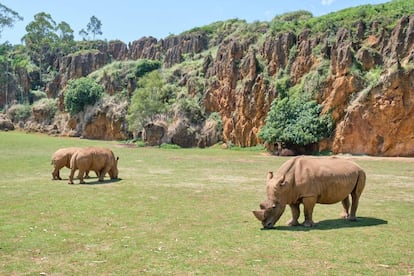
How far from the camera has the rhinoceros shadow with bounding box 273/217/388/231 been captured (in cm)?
1083

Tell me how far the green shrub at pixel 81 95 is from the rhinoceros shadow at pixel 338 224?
197 feet

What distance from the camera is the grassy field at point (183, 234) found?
7.68 meters

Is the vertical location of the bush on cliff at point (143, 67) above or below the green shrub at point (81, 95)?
above

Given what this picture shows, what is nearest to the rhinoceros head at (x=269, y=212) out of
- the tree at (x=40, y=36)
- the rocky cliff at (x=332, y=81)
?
the rocky cliff at (x=332, y=81)

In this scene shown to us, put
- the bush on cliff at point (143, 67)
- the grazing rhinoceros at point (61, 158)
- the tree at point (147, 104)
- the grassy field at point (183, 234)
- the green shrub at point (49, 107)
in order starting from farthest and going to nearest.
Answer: the green shrub at point (49, 107) < the bush on cliff at point (143, 67) < the tree at point (147, 104) < the grazing rhinoceros at point (61, 158) < the grassy field at point (183, 234)

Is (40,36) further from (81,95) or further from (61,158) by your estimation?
(61,158)

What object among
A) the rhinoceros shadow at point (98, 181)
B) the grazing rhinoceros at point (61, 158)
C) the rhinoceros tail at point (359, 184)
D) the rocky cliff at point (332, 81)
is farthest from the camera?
the rocky cliff at point (332, 81)

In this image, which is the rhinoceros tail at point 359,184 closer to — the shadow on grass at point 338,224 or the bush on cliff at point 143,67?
the shadow on grass at point 338,224

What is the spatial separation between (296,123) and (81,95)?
127ft

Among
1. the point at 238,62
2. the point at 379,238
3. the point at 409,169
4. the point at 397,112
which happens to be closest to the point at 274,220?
the point at 379,238

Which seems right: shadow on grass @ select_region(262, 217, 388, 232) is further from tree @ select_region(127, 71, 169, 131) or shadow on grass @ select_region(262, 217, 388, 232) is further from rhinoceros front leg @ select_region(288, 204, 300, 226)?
tree @ select_region(127, 71, 169, 131)

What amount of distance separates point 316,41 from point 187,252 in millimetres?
44346

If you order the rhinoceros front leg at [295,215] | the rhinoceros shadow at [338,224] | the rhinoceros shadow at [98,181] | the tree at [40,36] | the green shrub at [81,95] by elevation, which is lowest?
the rhinoceros shadow at [98,181]

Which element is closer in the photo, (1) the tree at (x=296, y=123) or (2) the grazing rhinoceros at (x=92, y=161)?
(2) the grazing rhinoceros at (x=92, y=161)
